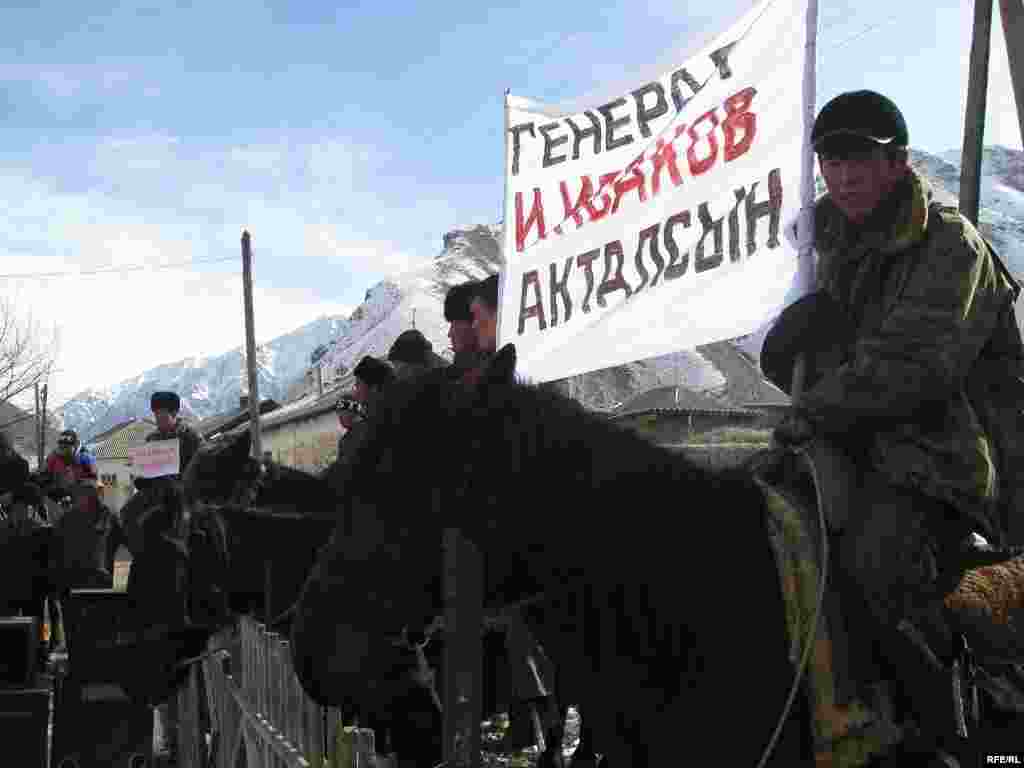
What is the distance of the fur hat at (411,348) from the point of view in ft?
25.1

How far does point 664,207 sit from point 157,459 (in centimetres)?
430

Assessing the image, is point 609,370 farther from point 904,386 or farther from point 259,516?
point 904,386

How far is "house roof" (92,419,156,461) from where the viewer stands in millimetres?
76700

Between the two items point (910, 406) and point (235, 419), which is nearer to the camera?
point (910, 406)

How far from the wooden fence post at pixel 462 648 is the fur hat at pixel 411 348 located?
4.57 metres

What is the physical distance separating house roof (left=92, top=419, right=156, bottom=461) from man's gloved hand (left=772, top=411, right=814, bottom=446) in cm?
7155

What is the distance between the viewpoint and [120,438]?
89.4 m

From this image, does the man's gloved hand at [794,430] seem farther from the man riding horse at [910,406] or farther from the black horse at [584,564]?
the black horse at [584,564]

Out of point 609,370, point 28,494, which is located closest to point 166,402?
point 28,494

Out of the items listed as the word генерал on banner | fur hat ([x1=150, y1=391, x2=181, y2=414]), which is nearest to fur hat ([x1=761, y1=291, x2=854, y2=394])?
the word генерал on banner

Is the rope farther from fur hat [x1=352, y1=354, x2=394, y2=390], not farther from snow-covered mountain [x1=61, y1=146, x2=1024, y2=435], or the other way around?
snow-covered mountain [x1=61, y1=146, x2=1024, y2=435]

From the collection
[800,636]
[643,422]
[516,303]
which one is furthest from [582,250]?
[800,636]

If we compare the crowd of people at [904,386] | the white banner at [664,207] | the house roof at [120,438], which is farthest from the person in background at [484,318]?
the house roof at [120,438]

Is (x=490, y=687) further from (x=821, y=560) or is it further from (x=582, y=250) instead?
(x=821, y=560)
